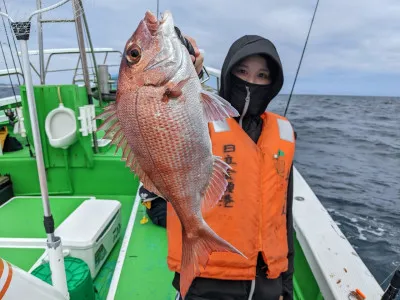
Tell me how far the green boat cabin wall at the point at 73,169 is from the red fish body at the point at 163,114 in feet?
10.4

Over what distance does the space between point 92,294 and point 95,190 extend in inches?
97.1

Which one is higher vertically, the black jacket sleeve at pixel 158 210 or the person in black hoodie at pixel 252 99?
the person in black hoodie at pixel 252 99

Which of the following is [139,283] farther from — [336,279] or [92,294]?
[336,279]

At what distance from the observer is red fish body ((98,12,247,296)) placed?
48.8 inches

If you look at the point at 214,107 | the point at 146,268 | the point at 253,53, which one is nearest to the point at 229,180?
the point at 214,107

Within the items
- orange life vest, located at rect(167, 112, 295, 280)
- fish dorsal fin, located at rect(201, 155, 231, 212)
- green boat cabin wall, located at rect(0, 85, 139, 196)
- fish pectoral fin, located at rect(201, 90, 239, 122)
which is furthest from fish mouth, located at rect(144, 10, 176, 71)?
green boat cabin wall, located at rect(0, 85, 139, 196)

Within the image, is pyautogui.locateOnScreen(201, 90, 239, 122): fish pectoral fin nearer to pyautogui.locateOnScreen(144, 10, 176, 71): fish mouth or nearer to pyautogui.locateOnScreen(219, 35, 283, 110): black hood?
pyautogui.locateOnScreen(144, 10, 176, 71): fish mouth

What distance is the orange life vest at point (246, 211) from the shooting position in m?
1.79

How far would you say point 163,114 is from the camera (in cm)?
125

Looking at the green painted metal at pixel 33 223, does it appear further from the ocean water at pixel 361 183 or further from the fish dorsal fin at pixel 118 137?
the ocean water at pixel 361 183

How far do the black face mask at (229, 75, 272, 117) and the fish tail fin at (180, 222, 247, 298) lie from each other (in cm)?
89

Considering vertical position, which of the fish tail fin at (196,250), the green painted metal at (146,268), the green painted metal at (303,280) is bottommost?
the green painted metal at (303,280)

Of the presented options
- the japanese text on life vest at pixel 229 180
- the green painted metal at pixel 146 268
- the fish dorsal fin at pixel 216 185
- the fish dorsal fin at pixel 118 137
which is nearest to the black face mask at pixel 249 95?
the japanese text on life vest at pixel 229 180

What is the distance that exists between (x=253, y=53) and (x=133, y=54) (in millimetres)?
786
